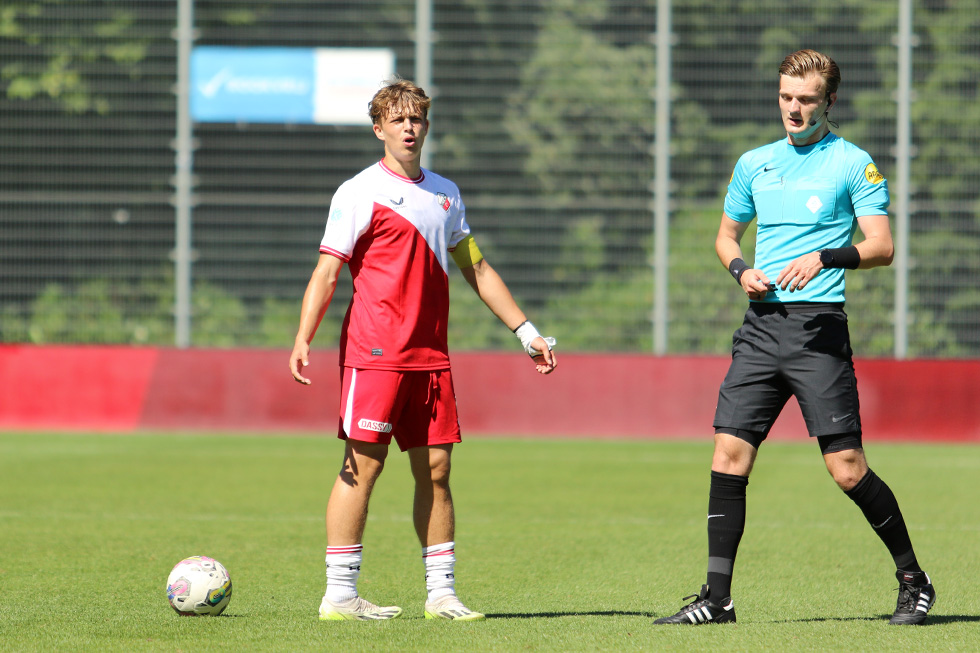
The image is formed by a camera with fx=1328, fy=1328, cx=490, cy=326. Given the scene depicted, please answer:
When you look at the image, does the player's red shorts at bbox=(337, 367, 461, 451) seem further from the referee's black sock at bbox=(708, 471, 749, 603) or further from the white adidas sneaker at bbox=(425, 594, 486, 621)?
the referee's black sock at bbox=(708, 471, 749, 603)

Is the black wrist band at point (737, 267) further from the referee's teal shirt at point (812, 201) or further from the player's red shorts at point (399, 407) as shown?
the player's red shorts at point (399, 407)

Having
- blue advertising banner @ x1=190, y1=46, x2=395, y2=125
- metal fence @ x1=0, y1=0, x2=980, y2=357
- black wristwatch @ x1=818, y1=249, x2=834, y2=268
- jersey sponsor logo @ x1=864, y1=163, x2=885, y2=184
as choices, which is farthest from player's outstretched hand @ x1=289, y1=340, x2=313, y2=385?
blue advertising banner @ x1=190, y1=46, x2=395, y2=125

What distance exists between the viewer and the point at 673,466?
38.0 ft

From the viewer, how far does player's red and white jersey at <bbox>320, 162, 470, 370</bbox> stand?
4.91 metres

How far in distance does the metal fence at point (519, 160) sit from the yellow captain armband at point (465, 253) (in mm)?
10253

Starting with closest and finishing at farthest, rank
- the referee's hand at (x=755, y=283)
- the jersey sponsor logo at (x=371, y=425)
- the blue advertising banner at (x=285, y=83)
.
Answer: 1. the referee's hand at (x=755, y=283)
2. the jersey sponsor logo at (x=371, y=425)
3. the blue advertising banner at (x=285, y=83)

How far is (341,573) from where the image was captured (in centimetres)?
486

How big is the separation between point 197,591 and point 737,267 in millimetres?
2323

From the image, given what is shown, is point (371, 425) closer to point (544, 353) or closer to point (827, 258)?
point (544, 353)

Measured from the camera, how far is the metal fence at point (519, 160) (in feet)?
51.0

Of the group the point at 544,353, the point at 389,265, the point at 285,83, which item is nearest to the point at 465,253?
the point at 389,265

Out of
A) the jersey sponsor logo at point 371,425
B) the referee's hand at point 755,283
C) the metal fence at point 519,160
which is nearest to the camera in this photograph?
the referee's hand at point 755,283

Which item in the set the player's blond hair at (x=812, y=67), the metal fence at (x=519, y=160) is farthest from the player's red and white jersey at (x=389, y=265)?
the metal fence at (x=519, y=160)

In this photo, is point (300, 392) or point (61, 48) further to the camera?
point (61, 48)
